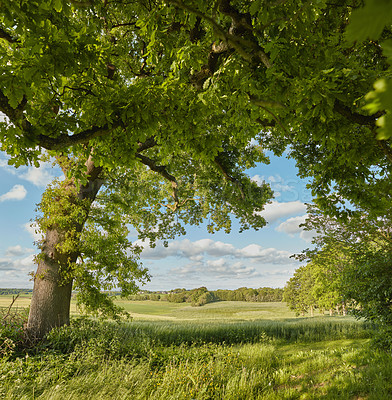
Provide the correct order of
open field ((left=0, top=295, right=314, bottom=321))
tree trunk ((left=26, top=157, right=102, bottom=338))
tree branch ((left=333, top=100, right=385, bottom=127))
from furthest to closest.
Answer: open field ((left=0, top=295, right=314, bottom=321)), tree trunk ((left=26, top=157, right=102, bottom=338)), tree branch ((left=333, top=100, right=385, bottom=127))

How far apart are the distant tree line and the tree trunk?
40.9 metres

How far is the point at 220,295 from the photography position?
52.0 m

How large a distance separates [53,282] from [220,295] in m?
46.6

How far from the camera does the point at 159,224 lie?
1478 centimetres

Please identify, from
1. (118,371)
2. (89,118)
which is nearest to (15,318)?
(118,371)

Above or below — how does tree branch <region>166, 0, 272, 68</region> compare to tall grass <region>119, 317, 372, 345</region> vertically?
above

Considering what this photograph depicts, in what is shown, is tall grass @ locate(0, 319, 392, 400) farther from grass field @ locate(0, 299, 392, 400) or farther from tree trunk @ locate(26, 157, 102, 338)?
tree trunk @ locate(26, 157, 102, 338)

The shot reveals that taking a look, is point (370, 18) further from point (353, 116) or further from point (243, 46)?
point (353, 116)

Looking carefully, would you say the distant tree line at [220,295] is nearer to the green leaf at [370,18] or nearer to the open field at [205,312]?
the open field at [205,312]

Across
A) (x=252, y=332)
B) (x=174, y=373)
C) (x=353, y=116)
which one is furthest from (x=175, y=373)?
(x=252, y=332)

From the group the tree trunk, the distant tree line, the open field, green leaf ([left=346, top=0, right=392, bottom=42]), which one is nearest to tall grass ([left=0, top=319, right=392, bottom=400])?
the tree trunk

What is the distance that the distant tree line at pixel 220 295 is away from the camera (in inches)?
1922

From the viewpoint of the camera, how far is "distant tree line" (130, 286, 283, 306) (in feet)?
160

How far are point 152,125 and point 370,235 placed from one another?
836cm
